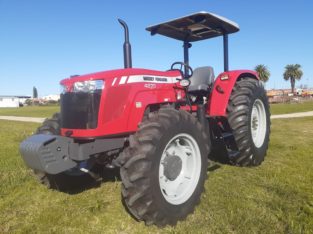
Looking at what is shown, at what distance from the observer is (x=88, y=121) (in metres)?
3.61

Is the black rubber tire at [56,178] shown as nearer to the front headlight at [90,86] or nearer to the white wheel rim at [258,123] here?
the front headlight at [90,86]

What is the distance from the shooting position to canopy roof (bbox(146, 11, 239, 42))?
517 cm

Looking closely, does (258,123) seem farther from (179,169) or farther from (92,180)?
(92,180)

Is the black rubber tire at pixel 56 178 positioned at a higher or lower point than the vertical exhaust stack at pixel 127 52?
lower

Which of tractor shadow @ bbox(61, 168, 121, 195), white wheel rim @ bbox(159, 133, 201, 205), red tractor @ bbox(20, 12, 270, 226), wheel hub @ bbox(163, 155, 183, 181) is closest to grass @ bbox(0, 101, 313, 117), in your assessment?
tractor shadow @ bbox(61, 168, 121, 195)

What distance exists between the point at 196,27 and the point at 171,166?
9.34 feet

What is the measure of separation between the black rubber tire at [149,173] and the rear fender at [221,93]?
1576 millimetres

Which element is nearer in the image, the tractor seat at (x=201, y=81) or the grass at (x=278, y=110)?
the tractor seat at (x=201, y=81)

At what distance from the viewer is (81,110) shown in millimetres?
3648

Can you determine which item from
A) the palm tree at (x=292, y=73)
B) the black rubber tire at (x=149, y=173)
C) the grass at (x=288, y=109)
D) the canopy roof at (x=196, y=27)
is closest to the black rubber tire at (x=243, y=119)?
the canopy roof at (x=196, y=27)

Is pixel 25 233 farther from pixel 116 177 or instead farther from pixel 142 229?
pixel 116 177

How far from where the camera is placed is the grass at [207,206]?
10.9ft

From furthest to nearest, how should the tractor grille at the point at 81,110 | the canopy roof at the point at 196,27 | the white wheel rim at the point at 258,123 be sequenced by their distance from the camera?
the white wheel rim at the point at 258,123
the canopy roof at the point at 196,27
the tractor grille at the point at 81,110

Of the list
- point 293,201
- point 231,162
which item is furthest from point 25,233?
point 231,162
